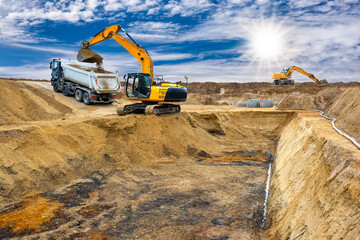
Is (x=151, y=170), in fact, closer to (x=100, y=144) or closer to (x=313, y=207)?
(x=100, y=144)

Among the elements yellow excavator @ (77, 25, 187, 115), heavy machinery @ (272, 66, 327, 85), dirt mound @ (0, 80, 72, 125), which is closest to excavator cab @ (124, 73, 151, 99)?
yellow excavator @ (77, 25, 187, 115)

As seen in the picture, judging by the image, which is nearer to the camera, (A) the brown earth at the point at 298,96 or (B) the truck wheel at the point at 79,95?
(A) the brown earth at the point at 298,96

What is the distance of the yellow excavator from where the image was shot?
14516mm

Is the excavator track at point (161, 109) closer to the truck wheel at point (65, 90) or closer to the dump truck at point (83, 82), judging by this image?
the dump truck at point (83, 82)

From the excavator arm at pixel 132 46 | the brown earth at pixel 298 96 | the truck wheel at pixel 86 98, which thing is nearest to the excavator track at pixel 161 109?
the excavator arm at pixel 132 46

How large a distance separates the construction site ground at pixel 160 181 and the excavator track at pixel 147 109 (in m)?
0.51

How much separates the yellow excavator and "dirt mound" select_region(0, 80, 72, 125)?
4.23m

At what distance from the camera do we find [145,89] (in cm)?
1479

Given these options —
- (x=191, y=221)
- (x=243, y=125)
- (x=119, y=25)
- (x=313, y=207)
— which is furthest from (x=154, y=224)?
(x=243, y=125)

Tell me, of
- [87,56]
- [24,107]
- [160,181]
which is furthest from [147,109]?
[87,56]

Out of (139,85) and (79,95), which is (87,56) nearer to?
(79,95)

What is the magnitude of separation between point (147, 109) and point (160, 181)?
553 centimetres

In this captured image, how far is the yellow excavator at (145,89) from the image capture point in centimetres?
1452

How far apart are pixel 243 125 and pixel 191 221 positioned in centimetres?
1499
